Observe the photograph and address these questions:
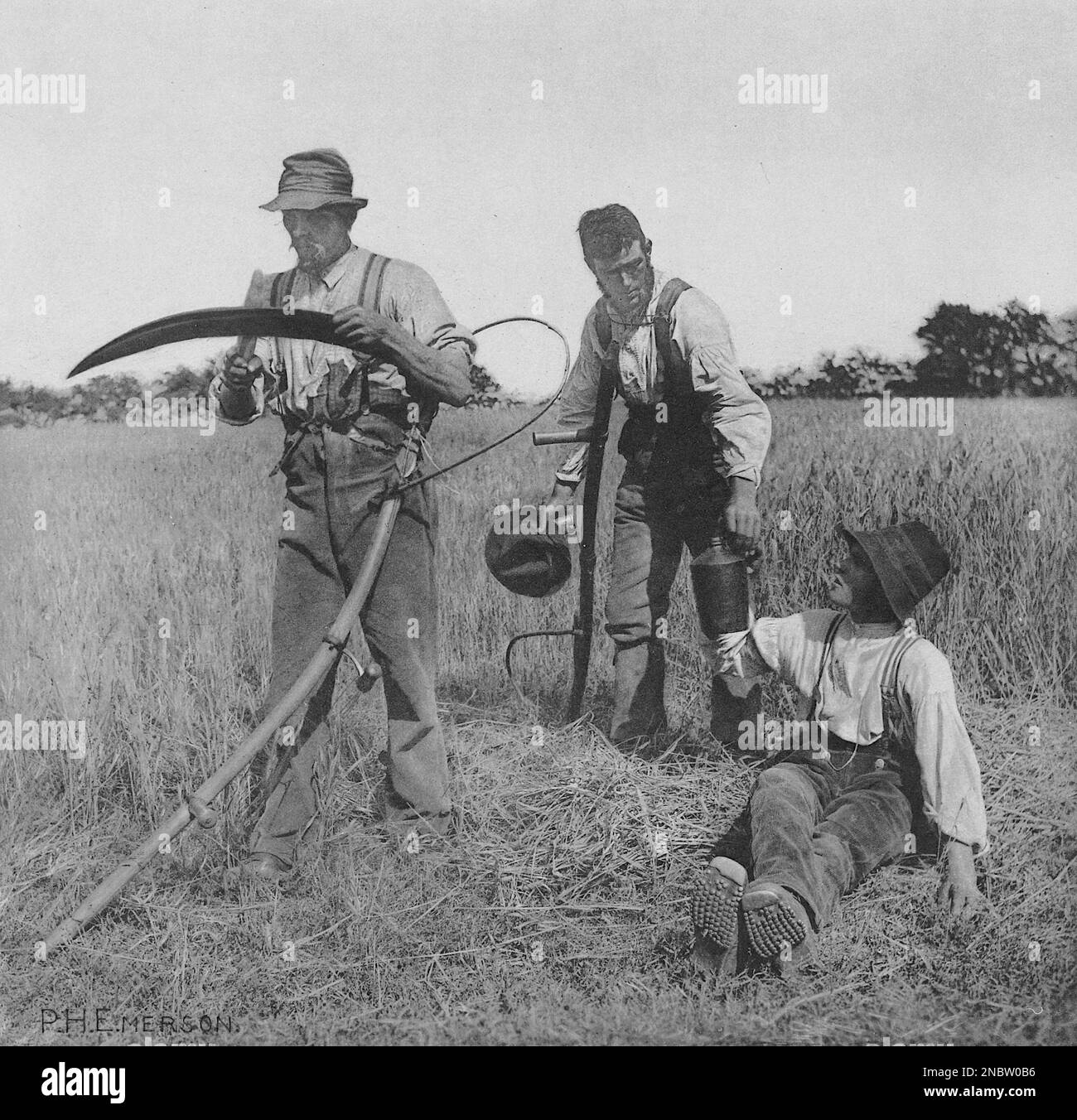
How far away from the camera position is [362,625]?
4.48 metres

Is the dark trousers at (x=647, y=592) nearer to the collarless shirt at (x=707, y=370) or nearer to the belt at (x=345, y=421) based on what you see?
the collarless shirt at (x=707, y=370)

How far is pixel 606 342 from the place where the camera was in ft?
14.8

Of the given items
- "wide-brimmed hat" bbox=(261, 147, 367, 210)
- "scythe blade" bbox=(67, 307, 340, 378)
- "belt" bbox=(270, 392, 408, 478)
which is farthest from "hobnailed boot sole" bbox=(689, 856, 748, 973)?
"wide-brimmed hat" bbox=(261, 147, 367, 210)

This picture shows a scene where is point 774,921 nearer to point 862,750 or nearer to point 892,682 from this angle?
point 862,750

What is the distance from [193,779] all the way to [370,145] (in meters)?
2.53

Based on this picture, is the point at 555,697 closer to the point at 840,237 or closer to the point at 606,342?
the point at 606,342

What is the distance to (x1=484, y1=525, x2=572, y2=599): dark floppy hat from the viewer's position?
4.55 m

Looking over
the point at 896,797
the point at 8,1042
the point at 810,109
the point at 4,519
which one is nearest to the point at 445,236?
the point at 810,109

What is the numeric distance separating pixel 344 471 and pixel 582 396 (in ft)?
3.22

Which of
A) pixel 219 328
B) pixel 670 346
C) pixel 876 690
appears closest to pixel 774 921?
pixel 876 690

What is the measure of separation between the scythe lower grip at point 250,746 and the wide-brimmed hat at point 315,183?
3.71ft

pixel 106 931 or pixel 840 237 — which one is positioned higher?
pixel 840 237

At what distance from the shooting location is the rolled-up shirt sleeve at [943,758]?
4.09m
